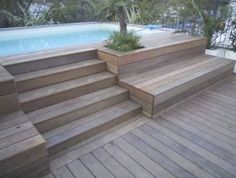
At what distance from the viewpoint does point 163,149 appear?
2.13 m

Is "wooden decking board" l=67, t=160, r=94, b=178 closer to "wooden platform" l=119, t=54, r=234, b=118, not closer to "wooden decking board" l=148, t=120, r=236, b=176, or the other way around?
"wooden decking board" l=148, t=120, r=236, b=176

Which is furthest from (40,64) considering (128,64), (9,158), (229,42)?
(229,42)

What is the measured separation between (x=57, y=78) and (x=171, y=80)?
1505mm

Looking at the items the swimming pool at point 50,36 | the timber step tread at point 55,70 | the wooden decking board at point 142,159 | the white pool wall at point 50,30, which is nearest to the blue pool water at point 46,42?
the swimming pool at point 50,36

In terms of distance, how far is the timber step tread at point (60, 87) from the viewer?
2.30m

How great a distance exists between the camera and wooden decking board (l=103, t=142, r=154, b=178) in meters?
1.84

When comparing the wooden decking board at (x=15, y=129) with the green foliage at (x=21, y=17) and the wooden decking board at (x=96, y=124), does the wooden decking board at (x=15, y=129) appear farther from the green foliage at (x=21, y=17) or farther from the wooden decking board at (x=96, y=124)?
the green foliage at (x=21, y=17)

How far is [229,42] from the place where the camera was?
14.2 feet

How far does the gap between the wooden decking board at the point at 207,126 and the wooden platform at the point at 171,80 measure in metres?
0.24

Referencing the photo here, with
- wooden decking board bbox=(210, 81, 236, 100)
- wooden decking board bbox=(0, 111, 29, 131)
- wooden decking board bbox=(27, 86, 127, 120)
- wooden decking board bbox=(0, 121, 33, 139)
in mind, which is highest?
wooden decking board bbox=(0, 111, 29, 131)

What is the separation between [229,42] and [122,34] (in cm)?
245

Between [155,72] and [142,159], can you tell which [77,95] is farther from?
[155,72]

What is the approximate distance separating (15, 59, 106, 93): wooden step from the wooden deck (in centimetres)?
87

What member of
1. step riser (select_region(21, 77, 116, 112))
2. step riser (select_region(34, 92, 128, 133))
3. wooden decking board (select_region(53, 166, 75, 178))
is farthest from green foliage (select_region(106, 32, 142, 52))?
wooden decking board (select_region(53, 166, 75, 178))
